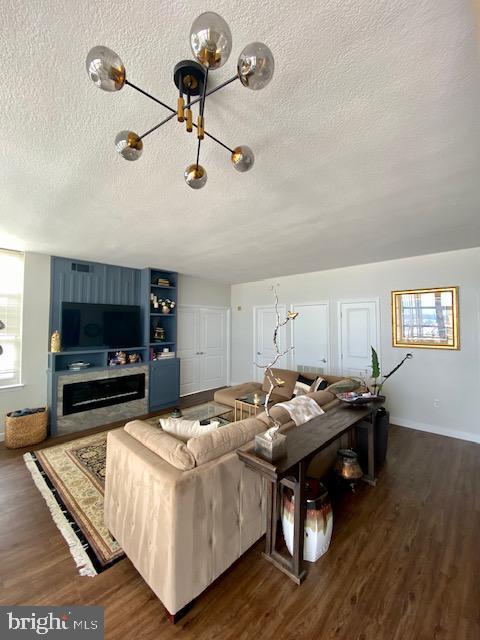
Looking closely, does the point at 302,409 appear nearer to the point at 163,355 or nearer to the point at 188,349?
the point at 163,355

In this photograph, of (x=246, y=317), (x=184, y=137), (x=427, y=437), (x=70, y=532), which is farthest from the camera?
(x=246, y=317)

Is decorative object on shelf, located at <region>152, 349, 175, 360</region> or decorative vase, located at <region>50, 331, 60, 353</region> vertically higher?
decorative vase, located at <region>50, 331, 60, 353</region>

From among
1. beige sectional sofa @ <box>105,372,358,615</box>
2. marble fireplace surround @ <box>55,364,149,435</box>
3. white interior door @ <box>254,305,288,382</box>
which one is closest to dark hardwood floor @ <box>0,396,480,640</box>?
beige sectional sofa @ <box>105,372,358,615</box>

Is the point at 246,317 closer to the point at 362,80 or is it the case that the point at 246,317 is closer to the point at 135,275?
the point at 135,275

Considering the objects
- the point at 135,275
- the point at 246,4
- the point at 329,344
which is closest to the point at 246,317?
the point at 329,344

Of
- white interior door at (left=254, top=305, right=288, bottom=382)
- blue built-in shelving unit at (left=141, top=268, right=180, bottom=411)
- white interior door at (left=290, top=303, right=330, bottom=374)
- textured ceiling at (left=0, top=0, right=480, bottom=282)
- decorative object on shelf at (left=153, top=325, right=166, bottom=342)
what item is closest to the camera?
textured ceiling at (left=0, top=0, right=480, bottom=282)

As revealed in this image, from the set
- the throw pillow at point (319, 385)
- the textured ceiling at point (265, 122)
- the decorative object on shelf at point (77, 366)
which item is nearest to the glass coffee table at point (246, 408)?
the throw pillow at point (319, 385)

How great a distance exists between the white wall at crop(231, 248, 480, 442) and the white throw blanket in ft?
7.37

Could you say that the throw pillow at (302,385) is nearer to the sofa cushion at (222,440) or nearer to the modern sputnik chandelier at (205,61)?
the sofa cushion at (222,440)

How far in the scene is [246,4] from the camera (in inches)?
34.0

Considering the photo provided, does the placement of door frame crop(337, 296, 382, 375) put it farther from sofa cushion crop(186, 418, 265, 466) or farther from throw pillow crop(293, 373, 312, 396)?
sofa cushion crop(186, 418, 265, 466)

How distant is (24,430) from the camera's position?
336 centimetres

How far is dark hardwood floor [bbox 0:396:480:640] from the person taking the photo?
1.33 metres

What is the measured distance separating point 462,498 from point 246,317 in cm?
487
